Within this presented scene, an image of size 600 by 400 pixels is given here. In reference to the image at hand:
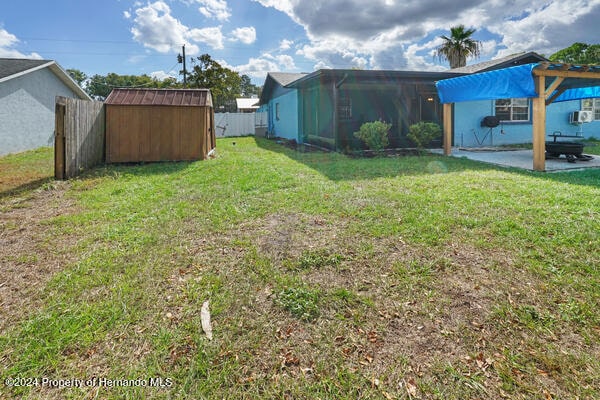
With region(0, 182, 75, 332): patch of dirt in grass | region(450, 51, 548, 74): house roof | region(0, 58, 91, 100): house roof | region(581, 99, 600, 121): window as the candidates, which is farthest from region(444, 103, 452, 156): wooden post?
region(0, 58, 91, 100): house roof

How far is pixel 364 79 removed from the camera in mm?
10914

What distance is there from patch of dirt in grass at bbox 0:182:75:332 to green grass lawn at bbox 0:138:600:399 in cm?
2

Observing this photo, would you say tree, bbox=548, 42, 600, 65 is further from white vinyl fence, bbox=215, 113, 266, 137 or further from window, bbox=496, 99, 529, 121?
white vinyl fence, bbox=215, 113, 266, 137

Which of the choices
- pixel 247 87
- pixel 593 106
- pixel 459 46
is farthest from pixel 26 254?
pixel 247 87

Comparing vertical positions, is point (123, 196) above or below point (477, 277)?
above

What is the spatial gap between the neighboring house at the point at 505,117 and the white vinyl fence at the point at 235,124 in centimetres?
1305

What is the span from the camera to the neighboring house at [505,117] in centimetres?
1223

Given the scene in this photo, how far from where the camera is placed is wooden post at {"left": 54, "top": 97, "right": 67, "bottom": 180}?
6.46 metres

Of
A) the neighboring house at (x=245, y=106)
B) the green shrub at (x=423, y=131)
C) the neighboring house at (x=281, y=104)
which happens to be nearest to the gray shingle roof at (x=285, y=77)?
the neighboring house at (x=281, y=104)

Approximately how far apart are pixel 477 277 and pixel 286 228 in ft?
6.26

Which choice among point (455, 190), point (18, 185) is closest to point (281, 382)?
point (455, 190)

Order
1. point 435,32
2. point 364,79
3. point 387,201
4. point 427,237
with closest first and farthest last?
1. point 427,237
2. point 387,201
3. point 364,79
4. point 435,32

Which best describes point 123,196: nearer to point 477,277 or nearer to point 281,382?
point 281,382

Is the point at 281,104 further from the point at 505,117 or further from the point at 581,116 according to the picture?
the point at 581,116
